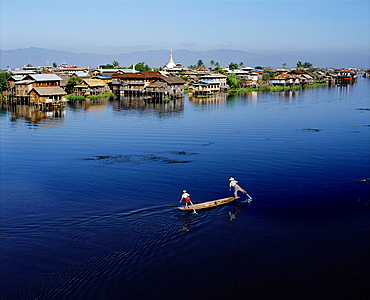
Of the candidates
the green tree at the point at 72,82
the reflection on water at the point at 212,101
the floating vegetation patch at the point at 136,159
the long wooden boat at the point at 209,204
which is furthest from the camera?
the green tree at the point at 72,82

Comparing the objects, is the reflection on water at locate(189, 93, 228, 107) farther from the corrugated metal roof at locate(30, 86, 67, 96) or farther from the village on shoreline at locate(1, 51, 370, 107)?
the corrugated metal roof at locate(30, 86, 67, 96)

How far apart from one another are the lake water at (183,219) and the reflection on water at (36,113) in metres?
19.4

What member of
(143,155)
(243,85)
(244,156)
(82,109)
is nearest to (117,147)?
(143,155)

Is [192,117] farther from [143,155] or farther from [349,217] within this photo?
[349,217]

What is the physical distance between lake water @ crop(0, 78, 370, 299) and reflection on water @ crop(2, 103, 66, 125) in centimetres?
1943

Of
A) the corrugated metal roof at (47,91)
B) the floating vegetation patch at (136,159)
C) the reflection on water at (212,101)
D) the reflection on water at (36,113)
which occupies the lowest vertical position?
the floating vegetation patch at (136,159)

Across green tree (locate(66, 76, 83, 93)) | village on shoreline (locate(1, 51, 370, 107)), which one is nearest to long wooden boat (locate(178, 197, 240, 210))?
village on shoreline (locate(1, 51, 370, 107))

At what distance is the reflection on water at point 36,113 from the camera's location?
6631 cm

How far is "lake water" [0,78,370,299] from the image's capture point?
16500 mm

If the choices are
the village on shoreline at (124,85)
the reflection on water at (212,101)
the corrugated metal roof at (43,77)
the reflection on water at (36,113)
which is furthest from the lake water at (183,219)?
the corrugated metal roof at (43,77)

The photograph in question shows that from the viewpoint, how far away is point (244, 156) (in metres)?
37.6

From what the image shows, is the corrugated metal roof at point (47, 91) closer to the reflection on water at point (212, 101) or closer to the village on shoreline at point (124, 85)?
the village on shoreline at point (124, 85)

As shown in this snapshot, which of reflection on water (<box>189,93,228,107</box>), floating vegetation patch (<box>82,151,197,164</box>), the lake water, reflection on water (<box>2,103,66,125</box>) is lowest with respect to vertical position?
the lake water

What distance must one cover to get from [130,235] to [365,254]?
38.1 ft
